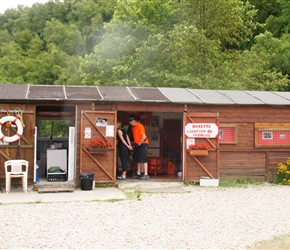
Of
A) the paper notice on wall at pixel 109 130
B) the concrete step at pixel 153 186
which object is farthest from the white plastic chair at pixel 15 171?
the concrete step at pixel 153 186

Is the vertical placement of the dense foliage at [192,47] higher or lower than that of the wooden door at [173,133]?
higher

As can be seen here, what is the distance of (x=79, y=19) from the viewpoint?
55312 mm

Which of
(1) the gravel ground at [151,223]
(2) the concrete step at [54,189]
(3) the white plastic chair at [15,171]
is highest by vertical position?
(3) the white plastic chair at [15,171]

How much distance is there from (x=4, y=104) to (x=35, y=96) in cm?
82

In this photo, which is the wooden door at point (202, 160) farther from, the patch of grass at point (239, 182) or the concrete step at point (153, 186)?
the concrete step at point (153, 186)

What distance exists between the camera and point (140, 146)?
43.7 feet

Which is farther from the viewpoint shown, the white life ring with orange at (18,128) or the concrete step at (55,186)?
the white life ring with orange at (18,128)

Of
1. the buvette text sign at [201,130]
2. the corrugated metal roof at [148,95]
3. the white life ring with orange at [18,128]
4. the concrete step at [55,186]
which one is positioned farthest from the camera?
the buvette text sign at [201,130]

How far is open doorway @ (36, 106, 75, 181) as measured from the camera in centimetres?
1300

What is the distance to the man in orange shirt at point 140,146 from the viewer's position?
13.3 metres

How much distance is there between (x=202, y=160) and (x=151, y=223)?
5545 mm

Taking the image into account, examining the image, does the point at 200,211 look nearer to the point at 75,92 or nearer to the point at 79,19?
the point at 75,92

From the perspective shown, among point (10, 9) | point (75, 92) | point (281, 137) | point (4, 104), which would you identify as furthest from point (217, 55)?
point (10, 9)

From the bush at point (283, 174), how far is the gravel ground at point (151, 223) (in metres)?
2.50
